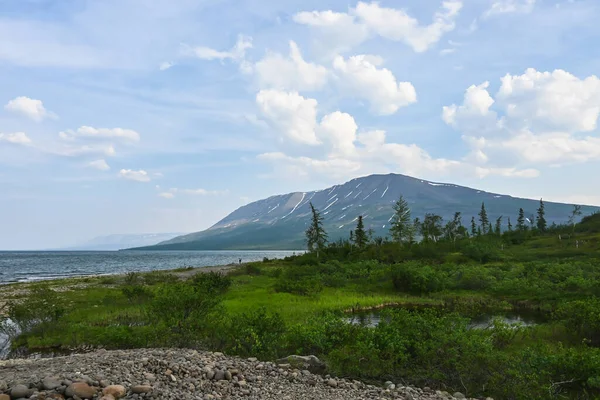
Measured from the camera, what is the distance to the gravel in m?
9.18

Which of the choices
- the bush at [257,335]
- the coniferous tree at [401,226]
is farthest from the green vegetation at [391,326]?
the coniferous tree at [401,226]

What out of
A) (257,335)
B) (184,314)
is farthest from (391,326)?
(184,314)

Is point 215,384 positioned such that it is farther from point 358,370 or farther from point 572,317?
point 572,317

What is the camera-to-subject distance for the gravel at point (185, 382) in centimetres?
918

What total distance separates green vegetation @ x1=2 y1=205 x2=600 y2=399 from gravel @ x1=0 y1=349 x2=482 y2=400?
1.59m

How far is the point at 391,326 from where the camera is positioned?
1541 cm

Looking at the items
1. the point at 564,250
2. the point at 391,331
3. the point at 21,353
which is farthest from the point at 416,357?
the point at 564,250

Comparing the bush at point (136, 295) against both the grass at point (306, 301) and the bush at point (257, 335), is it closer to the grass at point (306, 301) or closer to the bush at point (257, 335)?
the grass at point (306, 301)

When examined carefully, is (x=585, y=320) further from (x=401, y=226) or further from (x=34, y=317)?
(x=401, y=226)

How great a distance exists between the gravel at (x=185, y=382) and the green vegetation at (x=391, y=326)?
1593mm

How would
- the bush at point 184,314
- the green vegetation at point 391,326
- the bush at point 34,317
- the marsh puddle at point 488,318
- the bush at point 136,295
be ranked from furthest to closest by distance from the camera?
the bush at point 136,295, the marsh puddle at point 488,318, the bush at point 34,317, the bush at point 184,314, the green vegetation at point 391,326

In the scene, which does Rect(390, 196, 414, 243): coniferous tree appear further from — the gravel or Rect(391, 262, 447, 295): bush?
the gravel

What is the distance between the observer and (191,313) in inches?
718

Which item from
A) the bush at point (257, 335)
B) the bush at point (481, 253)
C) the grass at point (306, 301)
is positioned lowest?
the grass at point (306, 301)
